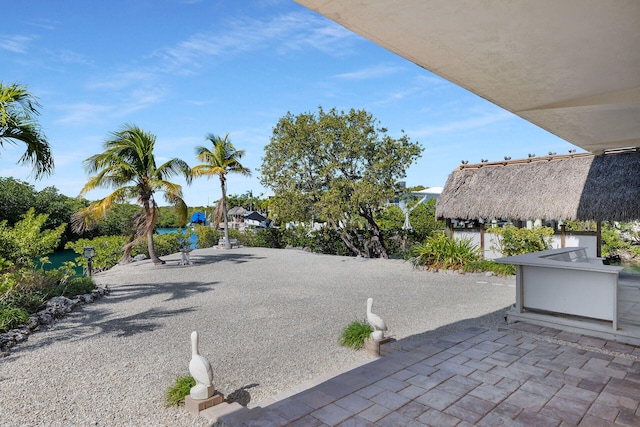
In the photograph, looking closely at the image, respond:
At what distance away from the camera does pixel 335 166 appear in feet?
48.2

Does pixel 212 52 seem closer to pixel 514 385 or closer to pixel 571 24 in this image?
pixel 571 24

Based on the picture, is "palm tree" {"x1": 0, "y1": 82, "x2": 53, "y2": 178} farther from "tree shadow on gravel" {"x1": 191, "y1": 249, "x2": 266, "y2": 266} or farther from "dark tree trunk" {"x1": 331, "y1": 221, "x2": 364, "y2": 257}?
"dark tree trunk" {"x1": 331, "y1": 221, "x2": 364, "y2": 257}

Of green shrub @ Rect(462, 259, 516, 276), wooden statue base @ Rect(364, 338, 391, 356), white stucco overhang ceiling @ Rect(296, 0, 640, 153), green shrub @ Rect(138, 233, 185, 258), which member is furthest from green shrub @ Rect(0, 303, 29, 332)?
green shrub @ Rect(138, 233, 185, 258)

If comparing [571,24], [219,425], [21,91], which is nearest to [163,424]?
[219,425]

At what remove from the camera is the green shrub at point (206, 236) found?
70.0ft

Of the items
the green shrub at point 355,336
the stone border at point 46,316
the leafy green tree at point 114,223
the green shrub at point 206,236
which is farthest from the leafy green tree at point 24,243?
the leafy green tree at point 114,223

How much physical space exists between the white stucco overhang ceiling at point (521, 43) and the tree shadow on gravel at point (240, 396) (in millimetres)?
3598

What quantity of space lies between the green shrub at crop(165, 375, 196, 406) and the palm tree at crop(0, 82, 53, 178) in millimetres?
5360

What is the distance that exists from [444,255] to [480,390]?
8.72 m

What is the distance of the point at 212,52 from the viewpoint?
9148mm

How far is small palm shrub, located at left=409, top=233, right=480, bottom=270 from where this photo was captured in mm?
11570

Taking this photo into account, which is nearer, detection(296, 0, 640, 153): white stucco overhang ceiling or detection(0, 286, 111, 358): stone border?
detection(296, 0, 640, 153): white stucco overhang ceiling

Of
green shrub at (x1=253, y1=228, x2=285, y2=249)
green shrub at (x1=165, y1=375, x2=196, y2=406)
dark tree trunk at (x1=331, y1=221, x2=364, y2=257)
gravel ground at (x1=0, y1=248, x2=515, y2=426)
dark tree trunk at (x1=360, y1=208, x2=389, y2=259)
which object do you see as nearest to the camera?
green shrub at (x1=165, y1=375, x2=196, y2=406)

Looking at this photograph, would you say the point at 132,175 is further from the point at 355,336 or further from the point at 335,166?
the point at 355,336
